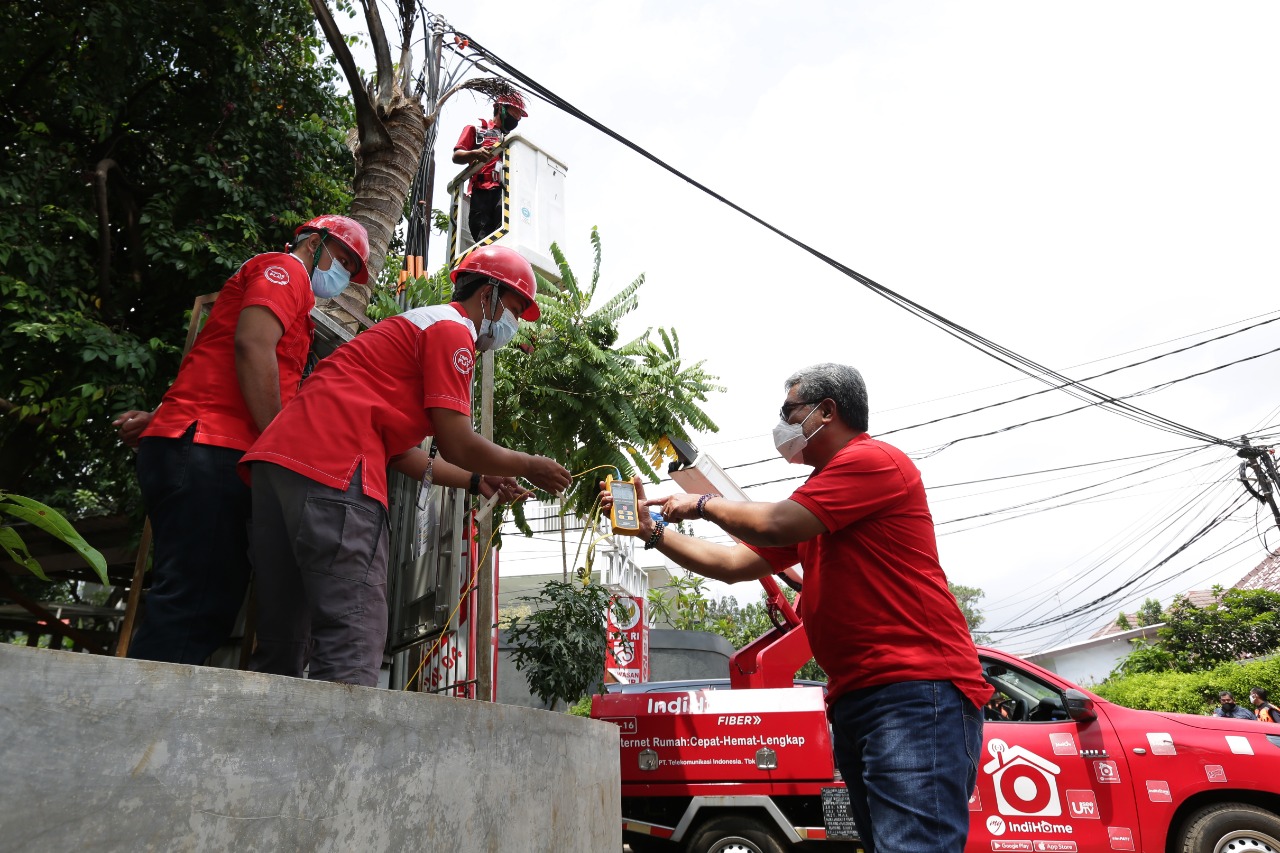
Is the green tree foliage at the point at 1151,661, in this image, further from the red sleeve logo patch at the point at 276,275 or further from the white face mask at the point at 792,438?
the red sleeve logo patch at the point at 276,275

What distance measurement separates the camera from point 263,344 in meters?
2.54

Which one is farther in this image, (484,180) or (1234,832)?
(484,180)

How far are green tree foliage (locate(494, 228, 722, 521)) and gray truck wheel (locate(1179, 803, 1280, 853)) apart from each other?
4787 millimetres

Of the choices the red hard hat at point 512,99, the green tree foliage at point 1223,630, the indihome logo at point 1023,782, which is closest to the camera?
the indihome logo at point 1023,782

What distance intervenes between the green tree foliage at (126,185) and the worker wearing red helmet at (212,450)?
11.4 feet

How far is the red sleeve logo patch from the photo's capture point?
265 cm

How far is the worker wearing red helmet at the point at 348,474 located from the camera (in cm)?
213

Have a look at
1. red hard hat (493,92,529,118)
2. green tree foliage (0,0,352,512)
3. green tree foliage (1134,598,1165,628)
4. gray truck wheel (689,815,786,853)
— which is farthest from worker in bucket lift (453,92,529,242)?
green tree foliage (1134,598,1165,628)

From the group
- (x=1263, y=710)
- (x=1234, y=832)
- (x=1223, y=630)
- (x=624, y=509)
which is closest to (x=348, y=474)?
(x=624, y=509)

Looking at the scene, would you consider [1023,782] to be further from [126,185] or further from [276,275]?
[126,185]

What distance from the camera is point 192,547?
7.80ft

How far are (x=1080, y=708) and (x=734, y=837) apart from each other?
2.54 m

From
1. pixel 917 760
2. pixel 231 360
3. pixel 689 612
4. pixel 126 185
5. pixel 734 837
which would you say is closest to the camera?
pixel 917 760

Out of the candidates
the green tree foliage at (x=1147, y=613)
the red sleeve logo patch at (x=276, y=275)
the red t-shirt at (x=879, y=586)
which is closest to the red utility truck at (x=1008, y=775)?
the red t-shirt at (x=879, y=586)
